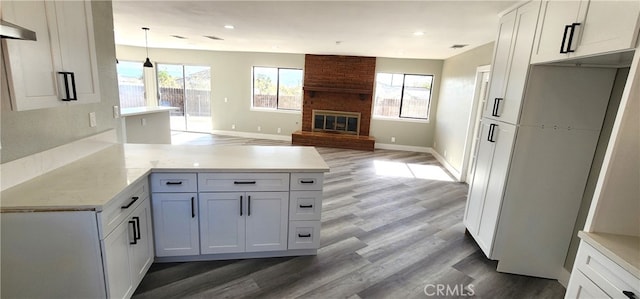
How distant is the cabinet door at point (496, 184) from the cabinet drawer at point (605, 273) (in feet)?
3.43

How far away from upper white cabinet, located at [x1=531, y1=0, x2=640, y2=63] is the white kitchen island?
5.93 ft

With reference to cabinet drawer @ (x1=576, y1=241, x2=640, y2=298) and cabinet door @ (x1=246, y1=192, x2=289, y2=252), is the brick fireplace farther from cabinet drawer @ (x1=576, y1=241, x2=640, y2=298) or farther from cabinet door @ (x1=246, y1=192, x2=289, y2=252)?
cabinet drawer @ (x1=576, y1=241, x2=640, y2=298)

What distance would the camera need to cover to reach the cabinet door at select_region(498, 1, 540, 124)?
2.12 metres

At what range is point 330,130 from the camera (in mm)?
7617

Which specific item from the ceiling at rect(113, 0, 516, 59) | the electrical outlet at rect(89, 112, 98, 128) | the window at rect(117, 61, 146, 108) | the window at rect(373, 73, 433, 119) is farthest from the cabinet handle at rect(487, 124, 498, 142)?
the window at rect(117, 61, 146, 108)

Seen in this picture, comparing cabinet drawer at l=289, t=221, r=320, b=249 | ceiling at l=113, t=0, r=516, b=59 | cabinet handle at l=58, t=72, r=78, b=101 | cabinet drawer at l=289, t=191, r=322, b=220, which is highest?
ceiling at l=113, t=0, r=516, b=59

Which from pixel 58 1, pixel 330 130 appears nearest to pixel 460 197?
pixel 330 130

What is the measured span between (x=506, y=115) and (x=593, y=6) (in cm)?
95

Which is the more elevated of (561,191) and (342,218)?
(561,191)

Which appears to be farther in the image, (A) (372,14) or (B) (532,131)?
(A) (372,14)

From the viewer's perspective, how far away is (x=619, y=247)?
1212mm

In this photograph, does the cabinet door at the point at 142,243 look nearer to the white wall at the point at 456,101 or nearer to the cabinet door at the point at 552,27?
the cabinet door at the point at 552,27

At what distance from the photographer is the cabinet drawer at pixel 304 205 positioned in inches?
91.3

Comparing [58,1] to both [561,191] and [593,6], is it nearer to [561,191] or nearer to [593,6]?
[593,6]
